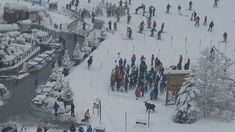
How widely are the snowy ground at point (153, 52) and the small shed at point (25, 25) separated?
7.55 meters

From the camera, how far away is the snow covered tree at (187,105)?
3859cm

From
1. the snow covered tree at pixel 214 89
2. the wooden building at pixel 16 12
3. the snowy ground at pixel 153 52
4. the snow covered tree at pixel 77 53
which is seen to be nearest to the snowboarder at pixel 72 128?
the snowy ground at pixel 153 52

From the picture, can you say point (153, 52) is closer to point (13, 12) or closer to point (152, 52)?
point (152, 52)

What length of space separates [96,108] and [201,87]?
6.83 m

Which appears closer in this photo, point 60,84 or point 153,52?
point 60,84

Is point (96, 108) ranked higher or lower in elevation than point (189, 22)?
lower

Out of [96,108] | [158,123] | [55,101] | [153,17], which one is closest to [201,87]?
[158,123]

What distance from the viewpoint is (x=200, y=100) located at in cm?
3962

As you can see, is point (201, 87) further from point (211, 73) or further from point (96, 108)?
point (96, 108)

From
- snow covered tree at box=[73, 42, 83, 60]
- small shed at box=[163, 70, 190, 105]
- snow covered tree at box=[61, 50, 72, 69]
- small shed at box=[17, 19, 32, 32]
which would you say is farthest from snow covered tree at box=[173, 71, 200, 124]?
small shed at box=[17, 19, 32, 32]

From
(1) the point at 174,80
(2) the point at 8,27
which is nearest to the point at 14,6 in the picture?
(2) the point at 8,27

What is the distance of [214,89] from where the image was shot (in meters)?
39.6

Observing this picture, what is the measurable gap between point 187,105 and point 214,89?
7.38 feet

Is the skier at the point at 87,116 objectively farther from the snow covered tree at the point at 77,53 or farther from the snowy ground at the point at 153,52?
the snow covered tree at the point at 77,53
